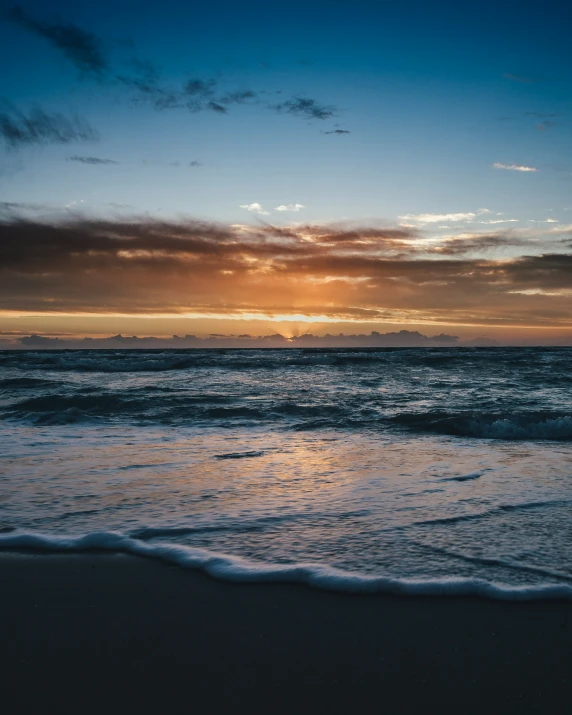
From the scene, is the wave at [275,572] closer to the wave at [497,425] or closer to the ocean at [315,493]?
the ocean at [315,493]

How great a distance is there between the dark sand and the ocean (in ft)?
0.98

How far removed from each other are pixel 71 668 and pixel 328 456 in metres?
5.29

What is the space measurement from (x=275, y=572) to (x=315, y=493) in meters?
1.97

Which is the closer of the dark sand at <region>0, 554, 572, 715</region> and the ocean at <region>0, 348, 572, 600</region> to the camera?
the dark sand at <region>0, 554, 572, 715</region>

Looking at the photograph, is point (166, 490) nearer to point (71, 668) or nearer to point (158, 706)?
point (71, 668)

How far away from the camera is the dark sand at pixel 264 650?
234 centimetres

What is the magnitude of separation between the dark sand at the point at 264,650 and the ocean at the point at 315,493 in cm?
30

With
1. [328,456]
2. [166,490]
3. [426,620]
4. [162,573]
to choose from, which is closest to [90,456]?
[166,490]

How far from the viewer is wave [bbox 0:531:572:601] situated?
130 inches

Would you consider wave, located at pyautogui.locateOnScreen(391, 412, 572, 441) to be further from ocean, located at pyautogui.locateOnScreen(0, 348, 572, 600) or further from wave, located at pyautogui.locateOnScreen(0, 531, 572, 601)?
wave, located at pyautogui.locateOnScreen(0, 531, 572, 601)

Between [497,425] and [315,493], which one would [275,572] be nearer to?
[315,493]

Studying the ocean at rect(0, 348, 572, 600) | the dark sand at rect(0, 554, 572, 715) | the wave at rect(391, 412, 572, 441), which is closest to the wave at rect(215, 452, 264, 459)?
the ocean at rect(0, 348, 572, 600)

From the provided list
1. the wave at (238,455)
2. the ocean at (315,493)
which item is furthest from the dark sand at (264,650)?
the wave at (238,455)

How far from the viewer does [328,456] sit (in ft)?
25.0
